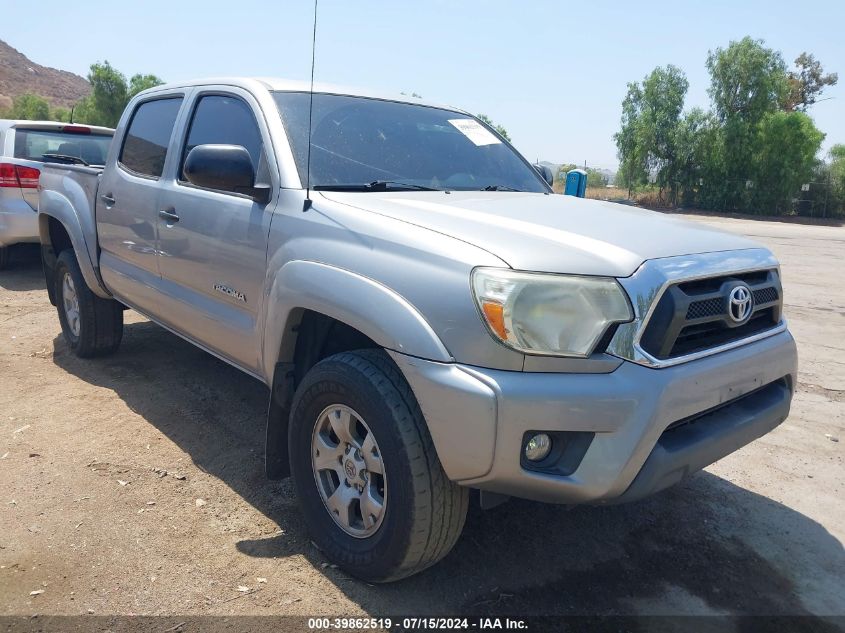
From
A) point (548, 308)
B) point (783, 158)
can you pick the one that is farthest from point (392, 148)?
point (783, 158)

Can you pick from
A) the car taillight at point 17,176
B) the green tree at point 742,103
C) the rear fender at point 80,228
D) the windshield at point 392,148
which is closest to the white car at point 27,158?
the car taillight at point 17,176

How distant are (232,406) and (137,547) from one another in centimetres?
162

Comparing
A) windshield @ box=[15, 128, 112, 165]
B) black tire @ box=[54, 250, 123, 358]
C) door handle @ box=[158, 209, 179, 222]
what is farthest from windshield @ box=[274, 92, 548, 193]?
windshield @ box=[15, 128, 112, 165]

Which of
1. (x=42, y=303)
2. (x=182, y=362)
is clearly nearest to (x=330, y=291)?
(x=182, y=362)

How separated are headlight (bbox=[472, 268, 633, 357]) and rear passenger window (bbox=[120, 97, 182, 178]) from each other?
106 inches

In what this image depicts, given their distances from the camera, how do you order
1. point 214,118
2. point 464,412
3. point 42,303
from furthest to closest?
point 42,303
point 214,118
point 464,412

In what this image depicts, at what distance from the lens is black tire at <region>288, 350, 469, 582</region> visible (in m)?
2.27

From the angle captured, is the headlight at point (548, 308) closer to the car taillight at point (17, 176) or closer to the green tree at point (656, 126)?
the car taillight at point (17, 176)

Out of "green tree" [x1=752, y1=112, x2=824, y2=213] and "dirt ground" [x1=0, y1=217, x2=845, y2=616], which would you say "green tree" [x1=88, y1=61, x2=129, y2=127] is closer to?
"green tree" [x1=752, y1=112, x2=824, y2=213]

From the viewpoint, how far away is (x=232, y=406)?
14.4 feet

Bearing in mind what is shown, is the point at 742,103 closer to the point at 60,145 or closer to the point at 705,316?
the point at 60,145

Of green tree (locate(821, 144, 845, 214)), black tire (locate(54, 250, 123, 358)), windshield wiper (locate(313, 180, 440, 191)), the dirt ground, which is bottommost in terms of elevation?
the dirt ground

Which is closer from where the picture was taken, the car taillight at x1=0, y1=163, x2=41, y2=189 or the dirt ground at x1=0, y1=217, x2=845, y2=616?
the dirt ground at x1=0, y1=217, x2=845, y2=616

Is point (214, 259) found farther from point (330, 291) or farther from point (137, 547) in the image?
point (137, 547)
